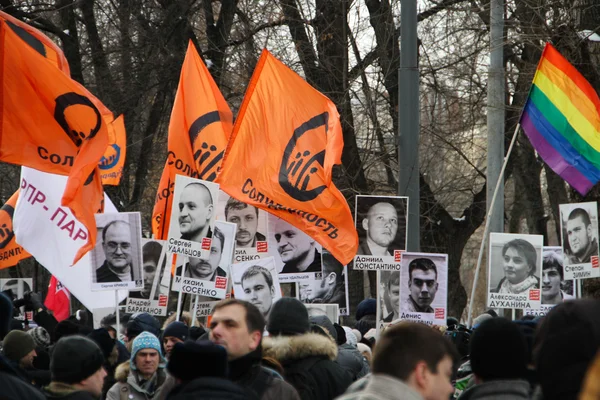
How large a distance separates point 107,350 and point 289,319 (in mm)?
2503

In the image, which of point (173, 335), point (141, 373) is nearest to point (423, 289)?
point (173, 335)

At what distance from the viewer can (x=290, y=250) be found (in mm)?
12031

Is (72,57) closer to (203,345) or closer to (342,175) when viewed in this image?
(342,175)

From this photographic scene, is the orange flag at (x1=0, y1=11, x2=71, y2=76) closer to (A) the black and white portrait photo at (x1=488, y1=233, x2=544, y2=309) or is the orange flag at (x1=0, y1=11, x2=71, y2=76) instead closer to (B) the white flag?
(B) the white flag

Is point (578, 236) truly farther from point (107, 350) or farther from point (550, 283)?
point (107, 350)

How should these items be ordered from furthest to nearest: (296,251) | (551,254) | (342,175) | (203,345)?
(342,175), (551,254), (296,251), (203,345)

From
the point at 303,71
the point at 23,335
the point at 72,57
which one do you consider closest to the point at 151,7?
the point at 72,57

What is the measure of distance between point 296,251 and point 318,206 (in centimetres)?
78

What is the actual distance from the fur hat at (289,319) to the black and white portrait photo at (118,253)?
5377 millimetres

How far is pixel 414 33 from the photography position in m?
11.6

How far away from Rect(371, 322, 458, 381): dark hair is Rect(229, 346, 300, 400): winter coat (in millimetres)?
1412

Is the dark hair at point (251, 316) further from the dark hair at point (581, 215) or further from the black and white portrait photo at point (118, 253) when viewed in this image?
the dark hair at point (581, 215)

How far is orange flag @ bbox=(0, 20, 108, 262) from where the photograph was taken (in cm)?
1008

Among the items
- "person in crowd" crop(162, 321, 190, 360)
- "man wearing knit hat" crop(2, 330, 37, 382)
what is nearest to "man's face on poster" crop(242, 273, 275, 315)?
"person in crowd" crop(162, 321, 190, 360)
